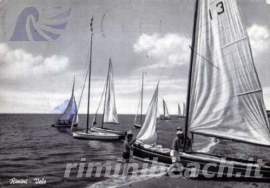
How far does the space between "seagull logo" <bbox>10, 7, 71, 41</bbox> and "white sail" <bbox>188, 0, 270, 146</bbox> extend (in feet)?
18.8

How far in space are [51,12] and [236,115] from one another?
325 inches

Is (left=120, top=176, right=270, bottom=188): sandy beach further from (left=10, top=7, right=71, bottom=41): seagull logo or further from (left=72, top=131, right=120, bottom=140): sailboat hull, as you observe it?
(left=72, top=131, right=120, bottom=140): sailboat hull

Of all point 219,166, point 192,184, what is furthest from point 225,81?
point 192,184

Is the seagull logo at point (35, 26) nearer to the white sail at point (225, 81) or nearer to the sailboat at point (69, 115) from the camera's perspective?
the white sail at point (225, 81)

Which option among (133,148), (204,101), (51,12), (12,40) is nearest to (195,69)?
(204,101)

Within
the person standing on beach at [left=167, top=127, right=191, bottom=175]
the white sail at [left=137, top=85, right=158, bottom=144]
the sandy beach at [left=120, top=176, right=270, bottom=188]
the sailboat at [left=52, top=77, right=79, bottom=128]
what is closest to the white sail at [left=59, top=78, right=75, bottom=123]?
the sailboat at [left=52, top=77, right=79, bottom=128]

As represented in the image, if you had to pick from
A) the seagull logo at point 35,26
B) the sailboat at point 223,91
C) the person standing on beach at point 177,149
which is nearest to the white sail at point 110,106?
the seagull logo at point 35,26

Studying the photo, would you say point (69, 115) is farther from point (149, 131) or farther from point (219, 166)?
point (219, 166)

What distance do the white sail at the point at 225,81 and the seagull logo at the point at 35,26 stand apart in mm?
5721

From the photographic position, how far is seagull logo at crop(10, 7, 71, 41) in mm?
12445

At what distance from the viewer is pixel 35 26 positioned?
12617mm

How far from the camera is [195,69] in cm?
1221

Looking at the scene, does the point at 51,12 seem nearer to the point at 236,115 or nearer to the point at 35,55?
the point at 35,55

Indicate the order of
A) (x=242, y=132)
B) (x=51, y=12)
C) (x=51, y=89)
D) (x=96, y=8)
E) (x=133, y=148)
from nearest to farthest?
(x=242, y=132) < (x=51, y=12) < (x=96, y=8) < (x=133, y=148) < (x=51, y=89)
